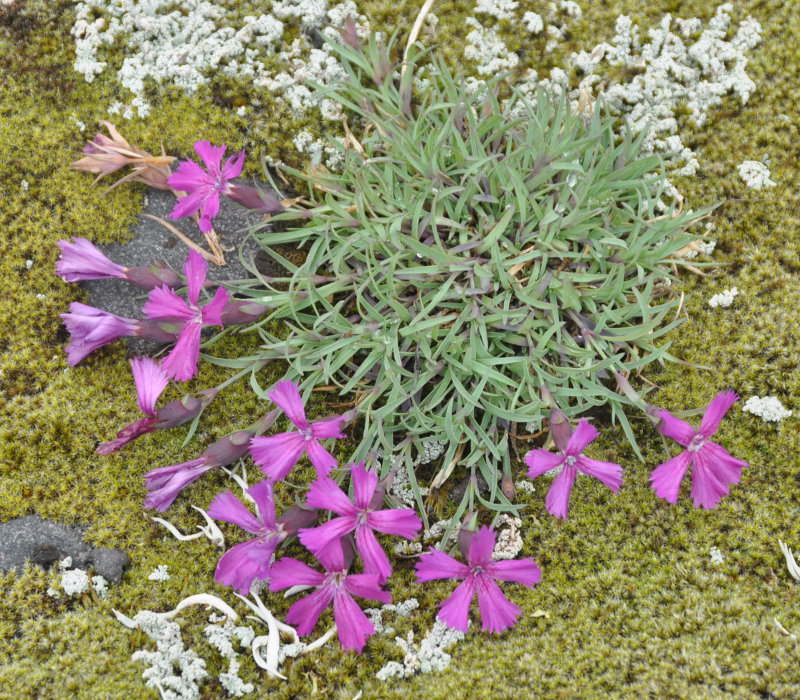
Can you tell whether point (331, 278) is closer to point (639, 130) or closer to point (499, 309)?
point (499, 309)

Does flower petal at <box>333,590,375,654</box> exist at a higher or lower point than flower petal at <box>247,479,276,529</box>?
lower

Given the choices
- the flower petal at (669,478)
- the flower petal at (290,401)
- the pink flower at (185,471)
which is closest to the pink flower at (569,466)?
the flower petal at (669,478)

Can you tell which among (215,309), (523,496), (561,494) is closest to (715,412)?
(561,494)

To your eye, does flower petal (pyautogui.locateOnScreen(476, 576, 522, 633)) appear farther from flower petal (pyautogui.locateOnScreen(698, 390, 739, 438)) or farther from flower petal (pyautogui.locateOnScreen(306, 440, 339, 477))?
flower petal (pyautogui.locateOnScreen(698, 390, 739, 438))

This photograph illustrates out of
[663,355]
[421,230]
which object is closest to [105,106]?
[421,230]

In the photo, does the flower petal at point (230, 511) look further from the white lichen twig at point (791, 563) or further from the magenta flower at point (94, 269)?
the white lichen twig at point (791, 563)

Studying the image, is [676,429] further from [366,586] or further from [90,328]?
[90,328]

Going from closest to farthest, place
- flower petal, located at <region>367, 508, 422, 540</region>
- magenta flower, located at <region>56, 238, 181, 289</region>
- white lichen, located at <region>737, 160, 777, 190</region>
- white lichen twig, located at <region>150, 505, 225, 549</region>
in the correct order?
flower petal, located at <region>367, 508, 422, 540</region>
white lichen twig, located at <region>150, 505, 225, 549</region>
magenta flower, located at <region>56, 238, 181, 289</region>
white lichen, located at <region>737, 160, 777, 190</region>

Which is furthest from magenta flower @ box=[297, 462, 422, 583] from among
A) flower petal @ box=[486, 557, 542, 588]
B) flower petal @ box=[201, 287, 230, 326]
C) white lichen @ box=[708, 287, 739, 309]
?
white lichen @ box=[708, 287, 739, 309]
